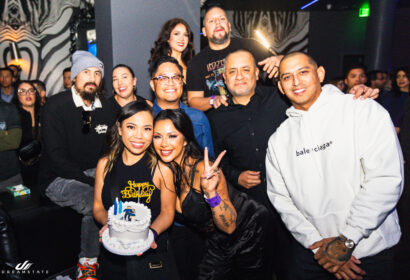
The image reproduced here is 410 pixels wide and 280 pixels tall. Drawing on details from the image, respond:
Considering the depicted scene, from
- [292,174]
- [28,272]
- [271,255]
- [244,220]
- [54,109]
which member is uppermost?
[54,109]

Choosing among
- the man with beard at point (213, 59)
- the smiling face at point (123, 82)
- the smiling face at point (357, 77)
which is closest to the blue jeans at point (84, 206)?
the smiling face at point (123, 82)

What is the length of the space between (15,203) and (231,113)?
2.36 meters

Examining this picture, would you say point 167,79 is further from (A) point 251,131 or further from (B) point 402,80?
(B) point 402,80

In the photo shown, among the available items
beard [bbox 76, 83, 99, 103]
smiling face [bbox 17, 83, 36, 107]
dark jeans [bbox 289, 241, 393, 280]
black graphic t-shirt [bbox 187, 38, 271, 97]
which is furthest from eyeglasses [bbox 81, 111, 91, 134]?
dark jeans [bbox 289, 241, 393, 280]

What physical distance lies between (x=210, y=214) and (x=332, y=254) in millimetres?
830

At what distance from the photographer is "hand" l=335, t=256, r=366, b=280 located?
1823 millimetres

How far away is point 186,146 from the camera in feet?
7.80

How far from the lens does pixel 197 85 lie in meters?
3.34

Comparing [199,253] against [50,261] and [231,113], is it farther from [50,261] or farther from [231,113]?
[50,261]

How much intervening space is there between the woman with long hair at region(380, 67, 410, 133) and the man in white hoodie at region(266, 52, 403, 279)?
11.2ft

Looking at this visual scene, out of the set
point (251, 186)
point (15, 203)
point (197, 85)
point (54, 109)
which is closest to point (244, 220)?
point (251, 186)

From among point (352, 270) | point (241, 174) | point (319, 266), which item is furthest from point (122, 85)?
point (352, 270)

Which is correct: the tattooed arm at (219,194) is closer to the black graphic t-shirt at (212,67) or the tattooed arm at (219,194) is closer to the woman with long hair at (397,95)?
the black graphic t-shirt at (212,67)

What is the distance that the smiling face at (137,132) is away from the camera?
7.50ft
